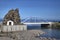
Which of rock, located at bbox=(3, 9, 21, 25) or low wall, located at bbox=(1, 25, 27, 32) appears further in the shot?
rock, located at bbox=(3, 9, 21, 25)

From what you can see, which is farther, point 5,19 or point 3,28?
point 5,19

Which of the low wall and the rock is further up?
the rock

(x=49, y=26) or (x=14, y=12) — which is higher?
(x=14, y=12)

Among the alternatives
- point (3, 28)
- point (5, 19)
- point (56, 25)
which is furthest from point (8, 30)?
point (56, 25)

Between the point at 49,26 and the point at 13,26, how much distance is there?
820 centimetres

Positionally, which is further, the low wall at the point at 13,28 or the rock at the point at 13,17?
the rock at the point at 13,17

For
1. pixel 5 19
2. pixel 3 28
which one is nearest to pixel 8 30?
pixel 3 28

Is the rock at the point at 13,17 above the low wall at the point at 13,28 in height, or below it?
above

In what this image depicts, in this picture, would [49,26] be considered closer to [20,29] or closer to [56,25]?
[56,25]

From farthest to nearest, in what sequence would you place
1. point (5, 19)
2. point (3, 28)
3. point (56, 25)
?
point (56, 25) < point (5, 19) < point (3, 28)

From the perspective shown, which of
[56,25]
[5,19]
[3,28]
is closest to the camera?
[3,28]

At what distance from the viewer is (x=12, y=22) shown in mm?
15430

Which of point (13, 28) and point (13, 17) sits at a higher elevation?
point (13, 17)

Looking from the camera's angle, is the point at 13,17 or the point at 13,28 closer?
the point at 13,28
